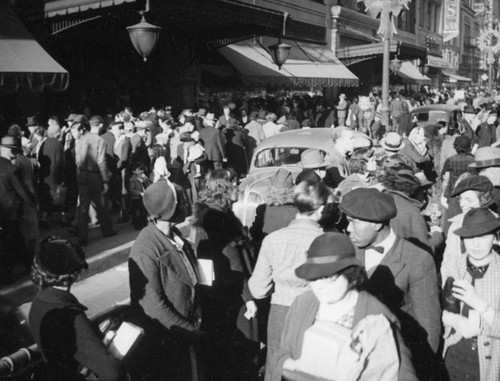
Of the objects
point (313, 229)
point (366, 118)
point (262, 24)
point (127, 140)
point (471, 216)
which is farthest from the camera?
point (366, 118)

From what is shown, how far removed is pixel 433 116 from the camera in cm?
1700

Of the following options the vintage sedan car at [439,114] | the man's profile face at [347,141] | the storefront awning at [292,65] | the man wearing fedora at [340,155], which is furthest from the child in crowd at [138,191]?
the vintage sedan car at [439,114]

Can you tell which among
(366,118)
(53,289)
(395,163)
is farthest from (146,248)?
(366,118)

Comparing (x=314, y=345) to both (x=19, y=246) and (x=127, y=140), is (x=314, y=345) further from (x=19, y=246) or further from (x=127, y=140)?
(x=127, y=140)

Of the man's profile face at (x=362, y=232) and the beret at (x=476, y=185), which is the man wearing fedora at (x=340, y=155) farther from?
the man's profile face at (x=362, y=232)

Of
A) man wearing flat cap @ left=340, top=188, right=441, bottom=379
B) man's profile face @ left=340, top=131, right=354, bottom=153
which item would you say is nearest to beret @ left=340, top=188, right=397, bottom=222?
man wearing flat cap @ left=340, top=188, right=441, bottom=379

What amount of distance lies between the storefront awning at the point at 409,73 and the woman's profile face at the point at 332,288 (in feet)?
107

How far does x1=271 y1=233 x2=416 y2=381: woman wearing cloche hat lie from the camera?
2.51 meters

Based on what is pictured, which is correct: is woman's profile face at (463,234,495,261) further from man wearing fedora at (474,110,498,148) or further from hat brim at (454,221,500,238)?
man wearing fedora at (474,110,498,148)

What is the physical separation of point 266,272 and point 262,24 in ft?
38.1

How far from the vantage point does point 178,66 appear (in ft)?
55.5

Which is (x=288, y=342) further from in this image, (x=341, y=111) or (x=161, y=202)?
(x=341, y=111)

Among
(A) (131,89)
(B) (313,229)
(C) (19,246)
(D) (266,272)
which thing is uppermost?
(A) (131,89)

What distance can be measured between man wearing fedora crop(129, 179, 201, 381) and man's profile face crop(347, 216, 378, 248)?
1.20 m
